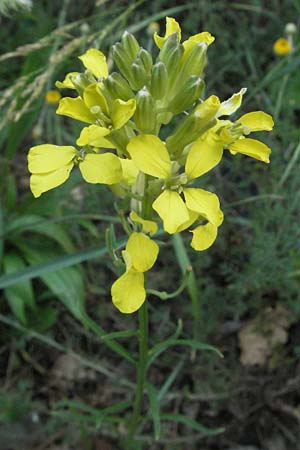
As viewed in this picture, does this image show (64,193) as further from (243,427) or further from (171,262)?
(243,427)

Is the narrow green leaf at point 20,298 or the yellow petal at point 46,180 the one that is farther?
the narrow green leaf at point 20,298

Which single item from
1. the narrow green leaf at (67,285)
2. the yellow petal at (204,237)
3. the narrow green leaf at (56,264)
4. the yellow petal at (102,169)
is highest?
the yellow petal at (102,169)

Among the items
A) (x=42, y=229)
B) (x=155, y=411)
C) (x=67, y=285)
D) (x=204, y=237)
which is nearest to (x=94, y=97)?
(x=204, y=237)

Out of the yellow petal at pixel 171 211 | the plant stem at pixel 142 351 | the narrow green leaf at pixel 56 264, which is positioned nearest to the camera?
the yellow petal at pixel 171 211

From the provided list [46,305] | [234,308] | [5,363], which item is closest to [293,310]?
[234,308]

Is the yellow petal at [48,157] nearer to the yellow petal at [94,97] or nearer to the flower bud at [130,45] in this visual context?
the yellow petal at [94,97]

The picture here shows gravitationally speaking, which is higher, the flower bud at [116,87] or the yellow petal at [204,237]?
the flower bud at [116,87]

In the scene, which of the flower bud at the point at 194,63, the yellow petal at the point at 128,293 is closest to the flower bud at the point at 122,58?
the flower bud at the point at 194,63

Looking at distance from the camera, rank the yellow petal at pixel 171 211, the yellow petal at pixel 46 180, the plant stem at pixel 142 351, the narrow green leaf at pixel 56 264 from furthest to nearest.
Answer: the narrow green leaf at pixel 56 264, the plant stem at pixel 142 351, the yellow petal at pixel 46 180, the yellow petal at pixel 171 211
